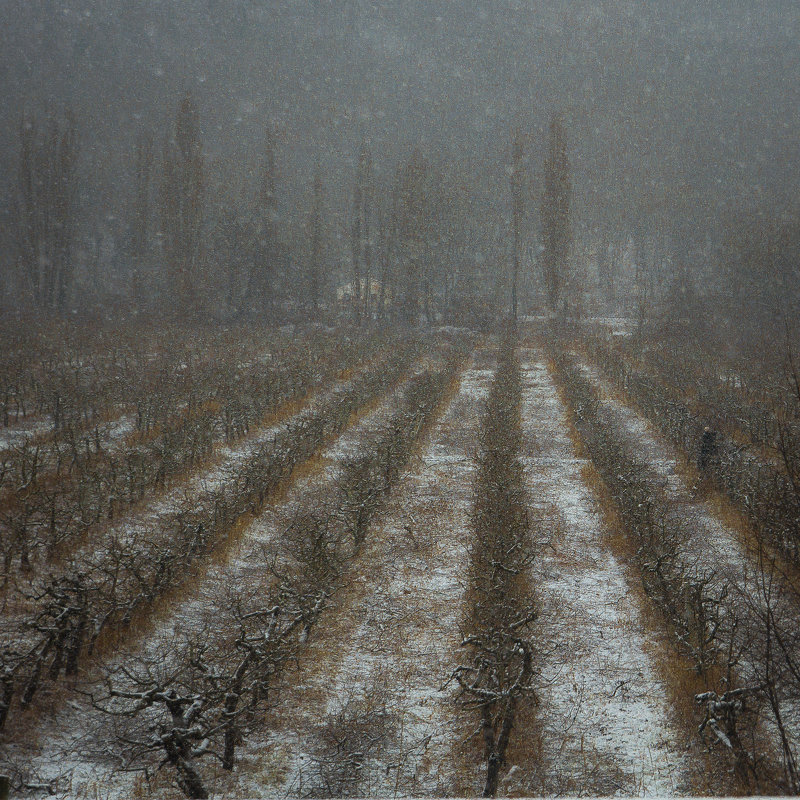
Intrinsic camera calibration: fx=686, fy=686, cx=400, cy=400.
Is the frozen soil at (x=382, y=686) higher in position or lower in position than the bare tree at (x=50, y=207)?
lower

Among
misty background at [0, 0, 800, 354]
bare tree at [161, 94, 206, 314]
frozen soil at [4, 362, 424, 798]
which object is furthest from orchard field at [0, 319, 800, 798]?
bare tree at [161, 94, 206, 314]

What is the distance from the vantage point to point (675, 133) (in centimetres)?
8038

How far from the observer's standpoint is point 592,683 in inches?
208

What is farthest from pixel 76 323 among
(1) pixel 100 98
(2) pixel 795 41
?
(2) pixel 795 41

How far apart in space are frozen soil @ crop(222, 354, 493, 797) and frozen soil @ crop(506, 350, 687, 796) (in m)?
0.70

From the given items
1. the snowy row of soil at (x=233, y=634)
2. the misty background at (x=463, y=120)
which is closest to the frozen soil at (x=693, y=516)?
the snowy row of soil at (x=233, y=634)

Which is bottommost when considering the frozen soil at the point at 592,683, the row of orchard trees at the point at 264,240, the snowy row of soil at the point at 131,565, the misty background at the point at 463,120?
the frozen soil at the point at 592,683

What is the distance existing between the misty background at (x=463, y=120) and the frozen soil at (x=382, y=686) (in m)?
28.8

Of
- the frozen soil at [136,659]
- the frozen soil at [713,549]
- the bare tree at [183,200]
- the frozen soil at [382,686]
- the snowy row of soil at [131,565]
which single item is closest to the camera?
the frozen soil at [136,659]

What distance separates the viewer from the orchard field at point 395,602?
4137mm

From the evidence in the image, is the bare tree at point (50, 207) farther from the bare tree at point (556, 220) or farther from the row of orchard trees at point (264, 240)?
the bare tree at point (556, 220)

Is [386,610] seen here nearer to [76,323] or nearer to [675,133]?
[76,323]

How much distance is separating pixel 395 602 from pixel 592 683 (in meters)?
2.11

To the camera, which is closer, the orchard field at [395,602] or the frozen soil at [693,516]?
the orchard field at [395,602]
